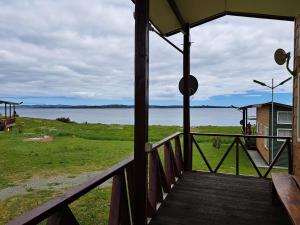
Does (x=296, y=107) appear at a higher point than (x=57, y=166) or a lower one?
higher

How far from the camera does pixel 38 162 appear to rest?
36.6 ft

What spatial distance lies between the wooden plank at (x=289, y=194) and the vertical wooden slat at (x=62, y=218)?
158 cm

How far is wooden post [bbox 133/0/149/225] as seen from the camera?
2307 mm

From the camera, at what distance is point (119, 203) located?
2131mm

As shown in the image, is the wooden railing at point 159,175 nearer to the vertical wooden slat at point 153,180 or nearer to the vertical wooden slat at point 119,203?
the vertical wooden slat at point 153,180

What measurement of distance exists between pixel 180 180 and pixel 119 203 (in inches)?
93.4

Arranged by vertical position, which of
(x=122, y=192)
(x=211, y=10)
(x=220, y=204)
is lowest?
(x=220, y=204)

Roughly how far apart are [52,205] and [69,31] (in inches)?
853

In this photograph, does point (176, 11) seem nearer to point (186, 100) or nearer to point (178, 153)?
point (186, 100)

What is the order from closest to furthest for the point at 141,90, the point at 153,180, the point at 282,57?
the point at 141,90 < the point at 153,180 < the point at 282,57

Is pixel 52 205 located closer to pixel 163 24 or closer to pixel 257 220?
pixel 257 220

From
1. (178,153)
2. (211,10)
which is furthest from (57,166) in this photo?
(211,10)

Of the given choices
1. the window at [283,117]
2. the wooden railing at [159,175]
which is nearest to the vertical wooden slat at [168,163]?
the wooden railing at [159,175]

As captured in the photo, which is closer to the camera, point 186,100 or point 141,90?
point 141,90
